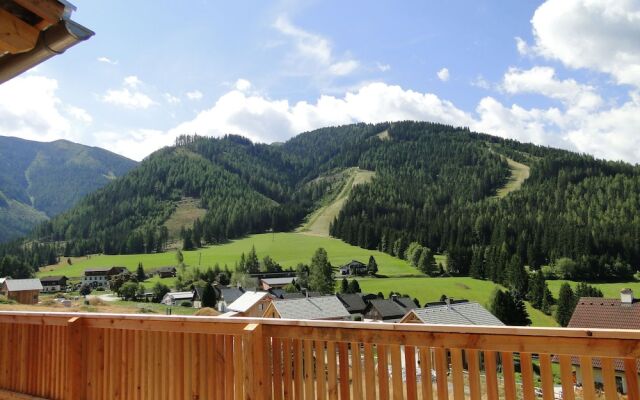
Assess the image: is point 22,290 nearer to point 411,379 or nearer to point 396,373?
point 396,373

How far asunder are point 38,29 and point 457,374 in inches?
154

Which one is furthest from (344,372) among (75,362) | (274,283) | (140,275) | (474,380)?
(140,275)

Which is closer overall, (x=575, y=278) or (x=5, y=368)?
(x=5, y=368)

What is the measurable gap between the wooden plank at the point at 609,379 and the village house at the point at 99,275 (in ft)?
369

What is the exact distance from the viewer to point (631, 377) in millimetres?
2553

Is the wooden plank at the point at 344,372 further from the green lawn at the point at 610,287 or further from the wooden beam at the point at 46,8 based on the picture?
the green lawn at the point at 610,287

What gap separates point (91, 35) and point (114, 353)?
3201 millimetres

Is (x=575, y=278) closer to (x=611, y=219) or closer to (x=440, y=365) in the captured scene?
(x=611, y=219)

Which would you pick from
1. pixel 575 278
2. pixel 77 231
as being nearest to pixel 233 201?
pixel 77 231

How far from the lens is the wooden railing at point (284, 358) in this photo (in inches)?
108

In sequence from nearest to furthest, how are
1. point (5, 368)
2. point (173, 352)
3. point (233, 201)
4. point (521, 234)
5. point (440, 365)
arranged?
point (440, 365) < point (173, 352) < point (5, 368) < point (521, 234) < point (233, 201)

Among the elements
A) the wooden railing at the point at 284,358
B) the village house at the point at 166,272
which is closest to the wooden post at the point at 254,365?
the wooden railing at the point at 284,358

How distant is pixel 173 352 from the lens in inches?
170

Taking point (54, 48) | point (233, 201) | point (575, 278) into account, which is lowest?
point (575, 278)
